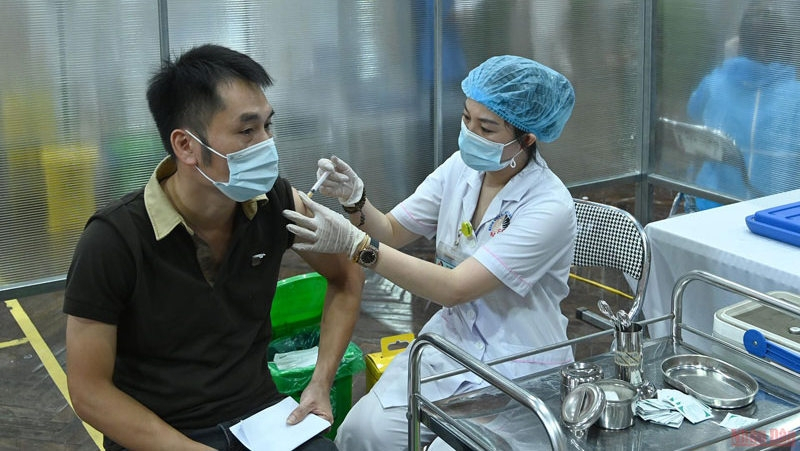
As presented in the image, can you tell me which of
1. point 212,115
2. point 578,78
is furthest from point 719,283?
point 578,78

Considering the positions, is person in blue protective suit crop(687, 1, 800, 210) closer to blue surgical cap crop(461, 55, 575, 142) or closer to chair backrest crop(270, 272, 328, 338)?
blue surgical cap crop(461, 55, 575, 142)

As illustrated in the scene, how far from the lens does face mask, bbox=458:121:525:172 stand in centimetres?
230

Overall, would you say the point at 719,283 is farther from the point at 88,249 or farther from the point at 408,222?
the point at 88,249

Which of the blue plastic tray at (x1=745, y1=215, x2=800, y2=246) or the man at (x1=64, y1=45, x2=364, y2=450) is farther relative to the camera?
the blue plastic tray at (x1=745, y1=215, x2=800, y2=246)

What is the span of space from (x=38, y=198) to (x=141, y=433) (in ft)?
4.82

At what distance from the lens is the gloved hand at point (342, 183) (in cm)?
238

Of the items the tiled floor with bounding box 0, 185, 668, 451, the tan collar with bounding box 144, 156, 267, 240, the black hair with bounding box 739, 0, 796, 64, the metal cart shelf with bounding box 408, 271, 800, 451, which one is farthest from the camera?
the black hair with bounding box 739, 0, 796, 64

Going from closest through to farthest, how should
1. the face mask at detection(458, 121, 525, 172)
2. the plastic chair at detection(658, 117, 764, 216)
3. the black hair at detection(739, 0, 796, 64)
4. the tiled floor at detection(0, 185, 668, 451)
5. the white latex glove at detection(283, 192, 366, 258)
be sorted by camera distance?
the white latex glove at detection(283, 192, 366, 258), the face mask at detection(458, 121, 525, 172), the tiled floor at detection(0, 185, 668, 451), the black hair at detection(739, 0, 796, 64), the plastic chair at detection(658, 117, 764, 216)

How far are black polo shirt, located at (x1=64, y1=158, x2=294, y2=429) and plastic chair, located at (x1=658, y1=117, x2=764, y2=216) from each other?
8.48 ft

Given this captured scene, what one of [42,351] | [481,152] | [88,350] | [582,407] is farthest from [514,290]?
[42,351]

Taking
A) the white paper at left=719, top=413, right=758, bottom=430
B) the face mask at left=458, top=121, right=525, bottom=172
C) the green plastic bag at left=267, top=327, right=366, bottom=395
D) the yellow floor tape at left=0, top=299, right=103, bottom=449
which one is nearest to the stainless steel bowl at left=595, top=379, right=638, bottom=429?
the white paper at left=719, top=413, right=758, bottom=430

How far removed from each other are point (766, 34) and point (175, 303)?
114 inches

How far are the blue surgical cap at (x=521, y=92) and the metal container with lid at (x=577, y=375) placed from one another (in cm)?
71

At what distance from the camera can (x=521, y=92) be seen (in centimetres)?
224
